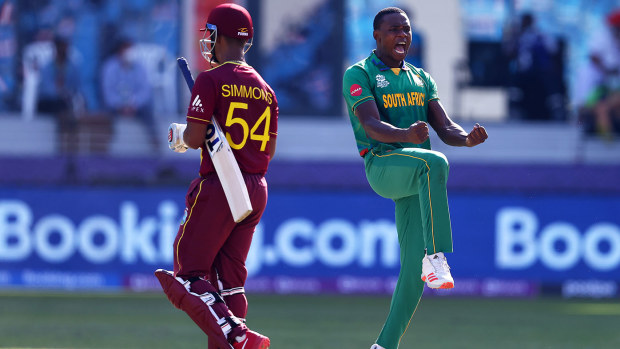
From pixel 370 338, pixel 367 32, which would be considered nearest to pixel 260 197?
pixel 370 338

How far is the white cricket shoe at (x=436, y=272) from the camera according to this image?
534 centimetres

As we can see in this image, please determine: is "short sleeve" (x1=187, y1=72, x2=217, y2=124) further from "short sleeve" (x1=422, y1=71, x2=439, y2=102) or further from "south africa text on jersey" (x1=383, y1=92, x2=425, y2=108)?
"short sleeve" (x1=422, y1=71, x2=439, y2=102)

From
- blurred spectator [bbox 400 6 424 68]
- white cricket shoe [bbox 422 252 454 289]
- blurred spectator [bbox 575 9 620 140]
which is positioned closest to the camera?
white cricket shoe [bbox 422 252 454 289]

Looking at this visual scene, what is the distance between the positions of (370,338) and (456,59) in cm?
772

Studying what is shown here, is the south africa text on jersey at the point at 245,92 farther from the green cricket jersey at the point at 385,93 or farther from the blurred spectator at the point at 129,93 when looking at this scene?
the blurred spectator at the point at 129,93

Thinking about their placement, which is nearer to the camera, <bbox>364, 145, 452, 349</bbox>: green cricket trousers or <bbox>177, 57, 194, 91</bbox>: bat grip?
<bbox>364, 145, 452, 349</bbox>: green cricket trousers

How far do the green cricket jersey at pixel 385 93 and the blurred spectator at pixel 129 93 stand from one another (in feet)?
29.6

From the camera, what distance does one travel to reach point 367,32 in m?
15.3

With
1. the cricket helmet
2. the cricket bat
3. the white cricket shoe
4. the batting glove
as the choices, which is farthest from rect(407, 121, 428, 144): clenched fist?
the batting glove

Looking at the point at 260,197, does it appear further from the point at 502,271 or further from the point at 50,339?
the point at 502,271

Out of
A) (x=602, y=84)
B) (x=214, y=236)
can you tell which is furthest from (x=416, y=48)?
(x=214, y=236)

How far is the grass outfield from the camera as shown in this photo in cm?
842

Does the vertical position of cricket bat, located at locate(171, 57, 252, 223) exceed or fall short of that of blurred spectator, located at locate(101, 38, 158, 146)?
it falls short

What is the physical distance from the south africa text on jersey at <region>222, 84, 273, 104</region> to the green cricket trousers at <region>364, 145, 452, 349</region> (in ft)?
2.37
